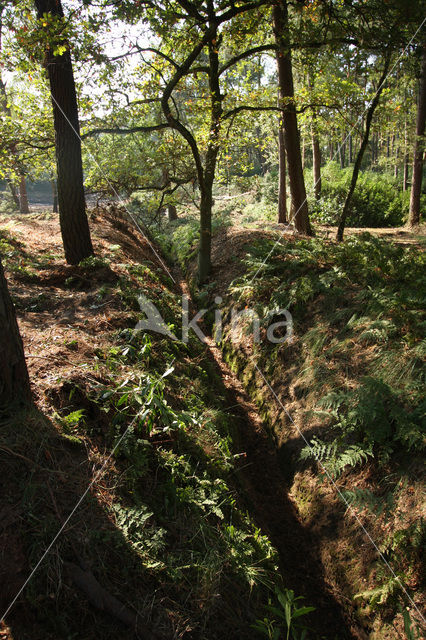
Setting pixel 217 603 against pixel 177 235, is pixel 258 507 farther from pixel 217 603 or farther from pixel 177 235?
pixel 177 235

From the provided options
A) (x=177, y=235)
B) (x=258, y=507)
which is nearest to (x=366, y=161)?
(x=177, y=235)

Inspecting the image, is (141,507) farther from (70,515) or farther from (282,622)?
(282,622)

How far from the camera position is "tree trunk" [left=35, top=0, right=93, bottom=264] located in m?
6.73

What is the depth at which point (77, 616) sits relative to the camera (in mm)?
2242

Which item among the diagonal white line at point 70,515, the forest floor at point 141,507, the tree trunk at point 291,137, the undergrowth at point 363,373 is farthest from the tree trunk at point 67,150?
the tree trunk at point 291,137

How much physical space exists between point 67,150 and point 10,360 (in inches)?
222

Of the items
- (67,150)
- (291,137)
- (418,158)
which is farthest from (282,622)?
(418,158)

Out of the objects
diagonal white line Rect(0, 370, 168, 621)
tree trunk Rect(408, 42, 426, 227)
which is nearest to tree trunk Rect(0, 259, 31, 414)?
diagonal white line Rect(0, 370, 168, 621)

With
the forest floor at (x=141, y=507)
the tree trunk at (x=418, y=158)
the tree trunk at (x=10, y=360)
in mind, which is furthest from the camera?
the tree trunk at (x=418, y=158)

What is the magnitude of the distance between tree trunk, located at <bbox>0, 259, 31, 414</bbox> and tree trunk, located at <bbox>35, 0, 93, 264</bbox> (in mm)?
4937

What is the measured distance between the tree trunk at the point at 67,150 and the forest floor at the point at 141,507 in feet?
6.73

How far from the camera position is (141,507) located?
2992 mm

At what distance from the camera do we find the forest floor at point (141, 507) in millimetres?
2377

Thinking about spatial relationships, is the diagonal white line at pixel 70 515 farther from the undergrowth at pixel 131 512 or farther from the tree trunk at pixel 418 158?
the tree trunk at pixel 418 158
